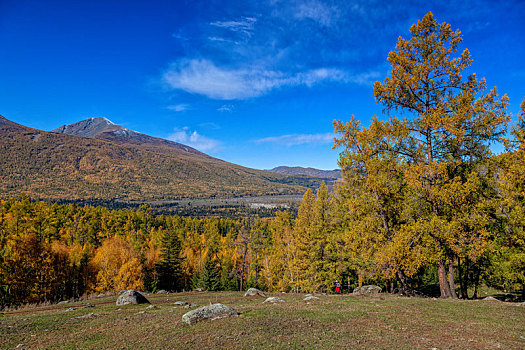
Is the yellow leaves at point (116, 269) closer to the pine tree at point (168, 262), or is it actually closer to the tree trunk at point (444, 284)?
the pine tree at point (168, 262)

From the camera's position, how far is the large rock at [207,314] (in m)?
10.5

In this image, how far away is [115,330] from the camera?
34.1 feet

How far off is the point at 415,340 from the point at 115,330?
10914mm

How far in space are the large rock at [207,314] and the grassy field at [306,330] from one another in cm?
34

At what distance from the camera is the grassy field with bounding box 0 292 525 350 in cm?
773

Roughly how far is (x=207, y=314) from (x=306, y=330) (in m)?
4.24

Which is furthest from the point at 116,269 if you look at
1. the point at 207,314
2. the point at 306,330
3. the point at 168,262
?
the point at 306,330

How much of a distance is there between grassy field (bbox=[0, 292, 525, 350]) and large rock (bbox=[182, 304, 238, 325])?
0.34 m

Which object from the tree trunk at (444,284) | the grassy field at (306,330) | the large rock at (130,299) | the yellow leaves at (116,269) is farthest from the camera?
the yellow leaves at (116,269)

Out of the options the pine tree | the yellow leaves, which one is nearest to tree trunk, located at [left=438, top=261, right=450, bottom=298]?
the yellow leaves

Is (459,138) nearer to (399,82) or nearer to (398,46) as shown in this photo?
(399,82)

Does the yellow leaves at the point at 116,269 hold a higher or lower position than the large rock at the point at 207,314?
lower

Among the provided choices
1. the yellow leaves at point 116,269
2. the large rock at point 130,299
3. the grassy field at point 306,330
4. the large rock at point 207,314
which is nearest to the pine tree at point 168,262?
the yellow leaves at point 116,269

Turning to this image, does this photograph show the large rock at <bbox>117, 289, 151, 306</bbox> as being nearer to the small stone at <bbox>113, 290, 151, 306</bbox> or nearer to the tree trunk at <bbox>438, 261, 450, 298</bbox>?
the small stone at <bbox>113, 290, 151, 306</bbox>
